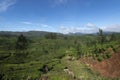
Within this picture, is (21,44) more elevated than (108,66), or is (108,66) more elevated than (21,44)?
(21,44)

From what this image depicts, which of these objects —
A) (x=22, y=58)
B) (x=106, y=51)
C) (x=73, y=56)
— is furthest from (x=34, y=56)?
(x=106, y=51)

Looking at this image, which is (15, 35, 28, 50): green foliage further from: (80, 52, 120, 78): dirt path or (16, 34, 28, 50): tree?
(80, 52, 120, 78): dirt path

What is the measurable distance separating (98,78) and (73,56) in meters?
17.2

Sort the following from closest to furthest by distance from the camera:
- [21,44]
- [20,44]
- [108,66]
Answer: [108,66] < [20,44] < [21,44]

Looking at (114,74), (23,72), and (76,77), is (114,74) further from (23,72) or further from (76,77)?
(23,72)

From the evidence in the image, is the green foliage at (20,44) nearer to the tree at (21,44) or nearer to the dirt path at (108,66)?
the tree at (21,44)

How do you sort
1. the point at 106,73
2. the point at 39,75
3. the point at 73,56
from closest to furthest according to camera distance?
the point at 39,75, the point at 106,73, the point at 73,56

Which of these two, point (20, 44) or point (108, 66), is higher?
point (20, 44)

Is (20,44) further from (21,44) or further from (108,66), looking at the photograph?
(108,66)

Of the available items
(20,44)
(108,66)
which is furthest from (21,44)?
(108,66)

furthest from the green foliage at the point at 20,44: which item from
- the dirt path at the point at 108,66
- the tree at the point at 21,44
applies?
the dirt path at the point at 108,66

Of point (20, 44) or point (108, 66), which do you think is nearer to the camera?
point (108, 66)

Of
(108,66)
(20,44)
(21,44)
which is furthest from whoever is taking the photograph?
(21,44)

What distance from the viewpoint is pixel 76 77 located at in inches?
1706
